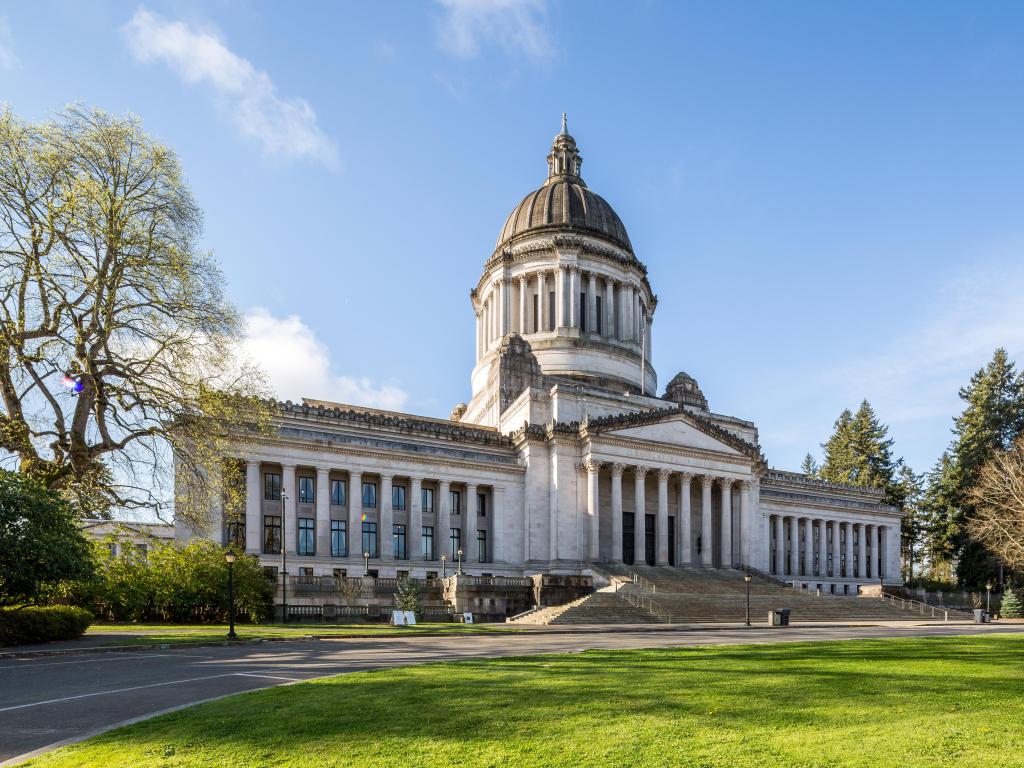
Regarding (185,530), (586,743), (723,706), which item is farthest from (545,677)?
(185,530)

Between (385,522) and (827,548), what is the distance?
49.0m

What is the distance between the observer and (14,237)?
26.4 m

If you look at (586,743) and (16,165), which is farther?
(16,165)

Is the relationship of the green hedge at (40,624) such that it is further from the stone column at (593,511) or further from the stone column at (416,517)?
the stone column at (593,511)

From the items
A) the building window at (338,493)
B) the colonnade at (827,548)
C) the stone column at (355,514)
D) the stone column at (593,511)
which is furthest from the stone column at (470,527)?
the colonnade at (827,548)

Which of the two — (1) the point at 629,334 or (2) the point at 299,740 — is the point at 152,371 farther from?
(1) the point at 629,334

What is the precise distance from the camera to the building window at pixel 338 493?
53.6m

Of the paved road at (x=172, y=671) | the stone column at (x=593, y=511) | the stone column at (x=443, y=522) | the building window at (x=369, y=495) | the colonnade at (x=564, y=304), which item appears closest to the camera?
the paved road at (x=172, y=671)

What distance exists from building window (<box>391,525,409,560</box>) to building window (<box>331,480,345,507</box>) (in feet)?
13.8

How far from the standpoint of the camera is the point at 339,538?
53.0m

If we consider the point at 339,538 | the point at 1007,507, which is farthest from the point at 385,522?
the point at 1007,507

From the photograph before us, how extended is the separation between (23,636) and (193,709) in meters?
17.6

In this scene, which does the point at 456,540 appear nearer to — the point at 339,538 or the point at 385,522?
the point at 385,522

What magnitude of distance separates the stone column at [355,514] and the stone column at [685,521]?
25.5m
